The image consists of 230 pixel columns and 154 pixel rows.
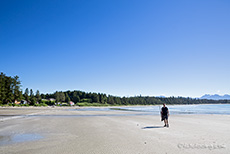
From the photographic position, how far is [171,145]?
25.3 feet

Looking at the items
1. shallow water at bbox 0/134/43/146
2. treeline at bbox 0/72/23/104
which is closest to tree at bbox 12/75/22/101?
treeline at bbox 0/72/23/104

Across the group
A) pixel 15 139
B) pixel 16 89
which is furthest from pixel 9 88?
pixel 15 139

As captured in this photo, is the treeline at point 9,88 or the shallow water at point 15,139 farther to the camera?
the treeline at point 9,88

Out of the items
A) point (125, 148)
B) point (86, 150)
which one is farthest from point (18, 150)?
point (125, 148)

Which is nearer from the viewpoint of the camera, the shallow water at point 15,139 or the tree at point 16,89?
the shallow water at point 15,139

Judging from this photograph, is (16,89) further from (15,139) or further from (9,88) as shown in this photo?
(15,139)

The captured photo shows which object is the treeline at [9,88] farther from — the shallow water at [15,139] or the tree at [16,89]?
the shallow water at [15,139]

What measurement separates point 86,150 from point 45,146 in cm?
222

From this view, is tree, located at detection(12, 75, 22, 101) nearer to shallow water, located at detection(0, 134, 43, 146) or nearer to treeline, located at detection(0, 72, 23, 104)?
treeline, located at detection(0, 72, 23, 104)

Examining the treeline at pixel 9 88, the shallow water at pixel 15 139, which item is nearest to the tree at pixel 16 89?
the treeline at pixel 9 88

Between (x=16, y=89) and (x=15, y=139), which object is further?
(x=16, y=89)

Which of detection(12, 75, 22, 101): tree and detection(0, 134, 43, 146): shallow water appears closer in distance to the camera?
detection(0, 134, 43, 146): shallow water

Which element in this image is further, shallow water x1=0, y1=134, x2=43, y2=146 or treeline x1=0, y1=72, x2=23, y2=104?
treeline x1=0, y1=72, x2=23, y2=104

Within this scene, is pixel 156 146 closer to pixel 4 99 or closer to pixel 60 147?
pixel 60 147
